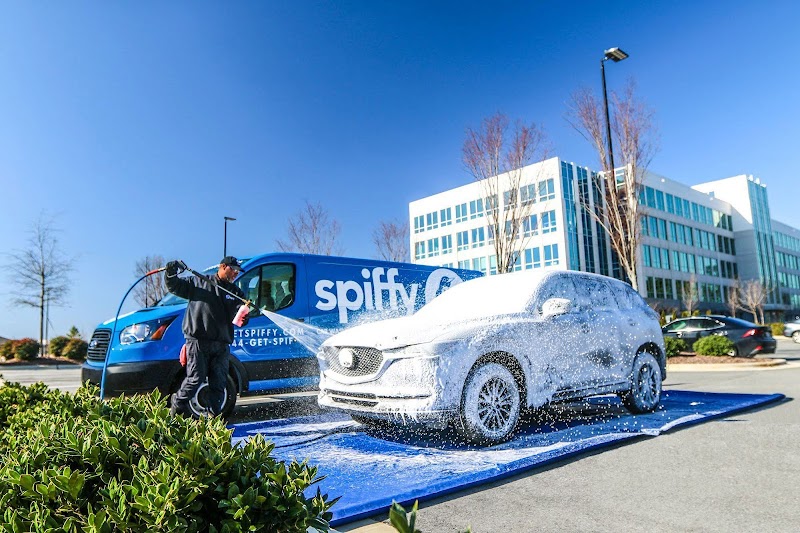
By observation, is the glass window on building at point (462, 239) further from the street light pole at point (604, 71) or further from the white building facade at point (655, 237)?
the street light pole at point (604, 71)

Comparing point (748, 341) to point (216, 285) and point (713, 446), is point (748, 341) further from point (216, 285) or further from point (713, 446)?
point (216, 285)

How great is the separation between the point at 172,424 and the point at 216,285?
3418 mm

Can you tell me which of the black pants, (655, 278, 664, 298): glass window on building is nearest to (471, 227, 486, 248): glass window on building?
(655, 278, 664, 298): glass window on building

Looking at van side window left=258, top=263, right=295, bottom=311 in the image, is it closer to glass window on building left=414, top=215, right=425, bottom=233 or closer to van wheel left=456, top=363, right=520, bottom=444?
van wheel left=456, top=363, right=520, bottom=444

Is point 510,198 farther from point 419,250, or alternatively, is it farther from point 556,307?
point 419,250

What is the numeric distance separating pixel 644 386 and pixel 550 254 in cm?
4180

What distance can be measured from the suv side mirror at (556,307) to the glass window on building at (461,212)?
47352 mm

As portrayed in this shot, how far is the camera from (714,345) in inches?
634

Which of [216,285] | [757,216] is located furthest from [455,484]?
[757,216]

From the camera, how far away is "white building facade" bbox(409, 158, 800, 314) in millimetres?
46844

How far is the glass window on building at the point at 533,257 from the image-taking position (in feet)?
158

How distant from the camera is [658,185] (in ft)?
185

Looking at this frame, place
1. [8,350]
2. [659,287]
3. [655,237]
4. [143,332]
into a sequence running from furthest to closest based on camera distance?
[655,237], [659,287], [8,350], [143,332]

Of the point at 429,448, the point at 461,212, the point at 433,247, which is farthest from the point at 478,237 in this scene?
the point at 429,448
